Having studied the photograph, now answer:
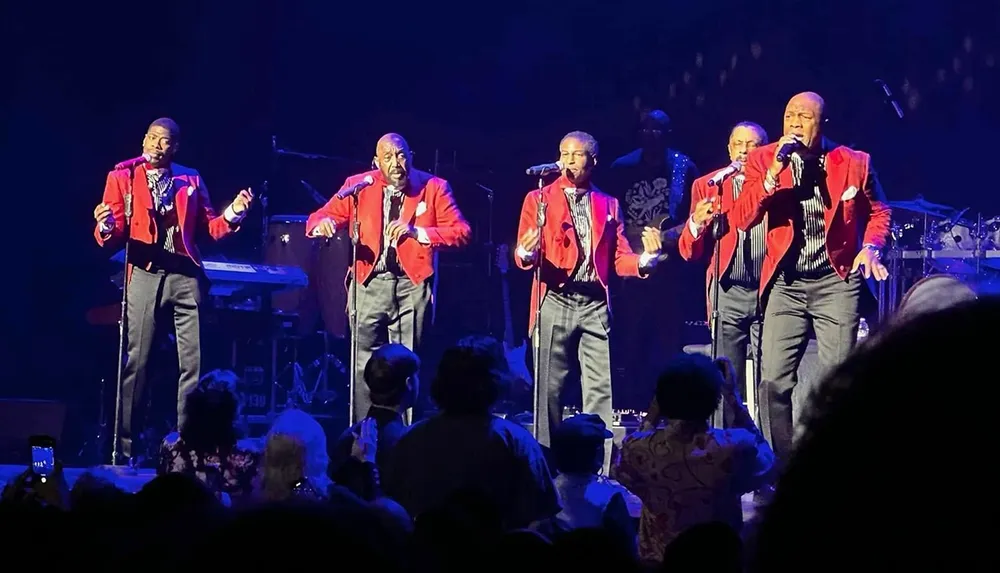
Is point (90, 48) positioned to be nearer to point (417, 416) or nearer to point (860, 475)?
point (417, 416)

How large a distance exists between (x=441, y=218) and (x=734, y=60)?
5.04m

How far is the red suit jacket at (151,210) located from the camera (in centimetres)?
873

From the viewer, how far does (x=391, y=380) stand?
5.73 meters

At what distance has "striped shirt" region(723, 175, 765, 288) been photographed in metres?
8.33

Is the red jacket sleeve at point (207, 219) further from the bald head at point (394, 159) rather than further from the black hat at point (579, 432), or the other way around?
the black hat at point (579, 432)

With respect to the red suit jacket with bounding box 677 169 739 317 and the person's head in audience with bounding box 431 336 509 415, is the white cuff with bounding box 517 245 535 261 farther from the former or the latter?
the person's head in audience with bounding box 431 336 509 415

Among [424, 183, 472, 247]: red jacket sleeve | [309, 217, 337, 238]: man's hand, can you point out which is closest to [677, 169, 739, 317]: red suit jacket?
[424, 183, 472, 247]: red jacket sleeve

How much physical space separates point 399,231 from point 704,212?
211cm

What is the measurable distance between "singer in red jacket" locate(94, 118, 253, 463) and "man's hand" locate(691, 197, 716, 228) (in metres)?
3.08

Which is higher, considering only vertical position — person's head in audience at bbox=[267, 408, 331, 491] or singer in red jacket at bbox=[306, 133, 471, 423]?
singer in red jacket at bbox=[306, 133, 471, 423]

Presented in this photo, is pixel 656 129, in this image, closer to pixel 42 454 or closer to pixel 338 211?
pixel 338 211

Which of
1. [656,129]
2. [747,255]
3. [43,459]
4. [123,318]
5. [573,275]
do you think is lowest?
[43,459]

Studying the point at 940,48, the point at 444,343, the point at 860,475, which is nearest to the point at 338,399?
the point at 444,343

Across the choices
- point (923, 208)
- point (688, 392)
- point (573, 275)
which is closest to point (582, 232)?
point (573, 275)
